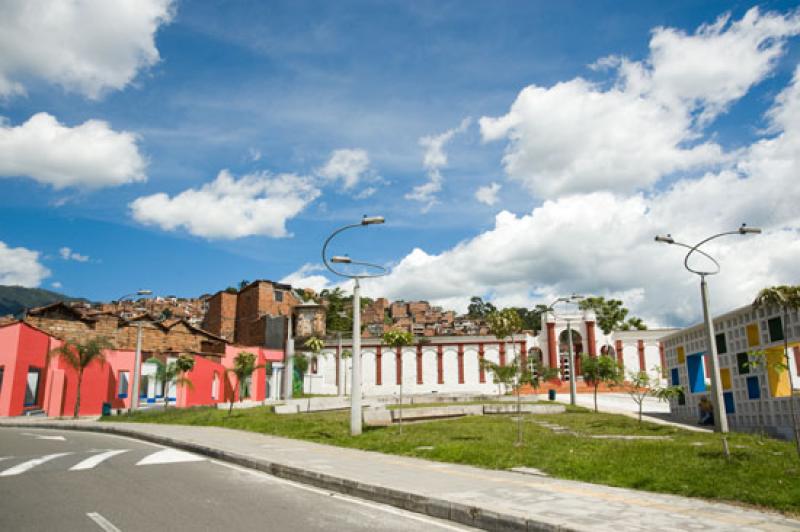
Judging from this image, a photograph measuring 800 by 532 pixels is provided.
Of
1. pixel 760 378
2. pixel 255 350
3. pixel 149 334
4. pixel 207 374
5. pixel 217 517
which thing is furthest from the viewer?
pixel 149 334

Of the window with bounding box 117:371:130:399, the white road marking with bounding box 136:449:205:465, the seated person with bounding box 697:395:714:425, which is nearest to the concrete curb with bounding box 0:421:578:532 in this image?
the white road marking with bounding box 136:449:205:465

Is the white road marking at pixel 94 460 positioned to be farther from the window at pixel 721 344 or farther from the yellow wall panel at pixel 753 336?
the window at pixel 721 344

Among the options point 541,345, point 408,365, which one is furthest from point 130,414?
point 541,345

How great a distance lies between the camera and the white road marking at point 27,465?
11.5 meters

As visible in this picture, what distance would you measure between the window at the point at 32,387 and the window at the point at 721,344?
127ft

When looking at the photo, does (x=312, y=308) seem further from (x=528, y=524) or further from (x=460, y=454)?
(x=528, y=524)

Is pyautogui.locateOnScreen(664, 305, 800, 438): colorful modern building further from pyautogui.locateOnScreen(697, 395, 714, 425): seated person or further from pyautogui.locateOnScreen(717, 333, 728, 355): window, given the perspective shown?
pyautogui.locateOnScreen(697, 395, 714, 425): seated person

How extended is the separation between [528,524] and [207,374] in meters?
40.3

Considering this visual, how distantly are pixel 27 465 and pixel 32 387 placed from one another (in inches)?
1099

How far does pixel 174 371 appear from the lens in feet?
132

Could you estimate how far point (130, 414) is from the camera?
3039 centimetres

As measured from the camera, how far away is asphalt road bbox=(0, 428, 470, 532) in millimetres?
7602

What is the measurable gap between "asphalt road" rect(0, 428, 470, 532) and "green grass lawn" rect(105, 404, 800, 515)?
387 centimetres

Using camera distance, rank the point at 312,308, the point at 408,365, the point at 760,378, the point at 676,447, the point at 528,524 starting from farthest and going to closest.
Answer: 1. the point at 312,308
2. the point at 408,365
3. the point at 760,378
4. the point at 676,447
5. the point at 528,524
